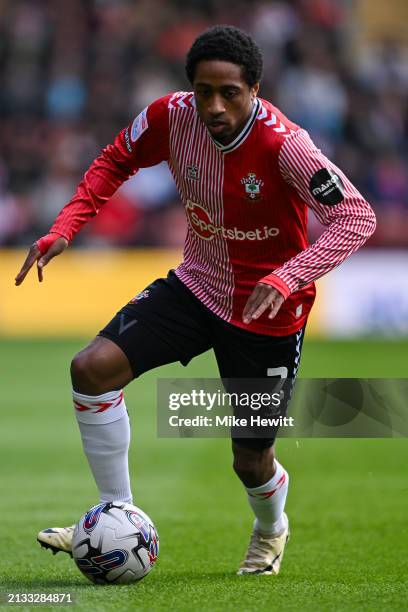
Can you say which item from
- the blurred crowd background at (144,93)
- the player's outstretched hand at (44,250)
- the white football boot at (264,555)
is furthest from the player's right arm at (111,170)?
the blurred crowd background at (144,93)

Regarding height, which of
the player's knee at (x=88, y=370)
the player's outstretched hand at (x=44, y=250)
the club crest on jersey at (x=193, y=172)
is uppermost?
the club crest on jersey at (x=193, y=172)

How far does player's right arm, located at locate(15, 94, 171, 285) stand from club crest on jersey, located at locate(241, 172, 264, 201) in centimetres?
49

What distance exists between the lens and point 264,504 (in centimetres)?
607

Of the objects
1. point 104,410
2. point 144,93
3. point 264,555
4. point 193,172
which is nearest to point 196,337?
point 104,410

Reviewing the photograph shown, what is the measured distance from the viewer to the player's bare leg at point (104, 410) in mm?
5363

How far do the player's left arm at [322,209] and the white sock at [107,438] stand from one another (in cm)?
101

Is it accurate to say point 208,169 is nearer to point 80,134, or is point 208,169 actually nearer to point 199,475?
point 199,475

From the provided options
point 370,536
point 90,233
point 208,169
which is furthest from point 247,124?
point 90,233

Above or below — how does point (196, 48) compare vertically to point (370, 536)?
above

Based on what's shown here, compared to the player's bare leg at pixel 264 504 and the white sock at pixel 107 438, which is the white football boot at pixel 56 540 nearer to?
the white sock at pixel 107 438

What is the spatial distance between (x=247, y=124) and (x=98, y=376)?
1261mm

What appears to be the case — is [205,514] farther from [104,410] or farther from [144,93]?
[144,93]

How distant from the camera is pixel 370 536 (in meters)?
6.82

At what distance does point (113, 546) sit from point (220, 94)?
6.46 ft
